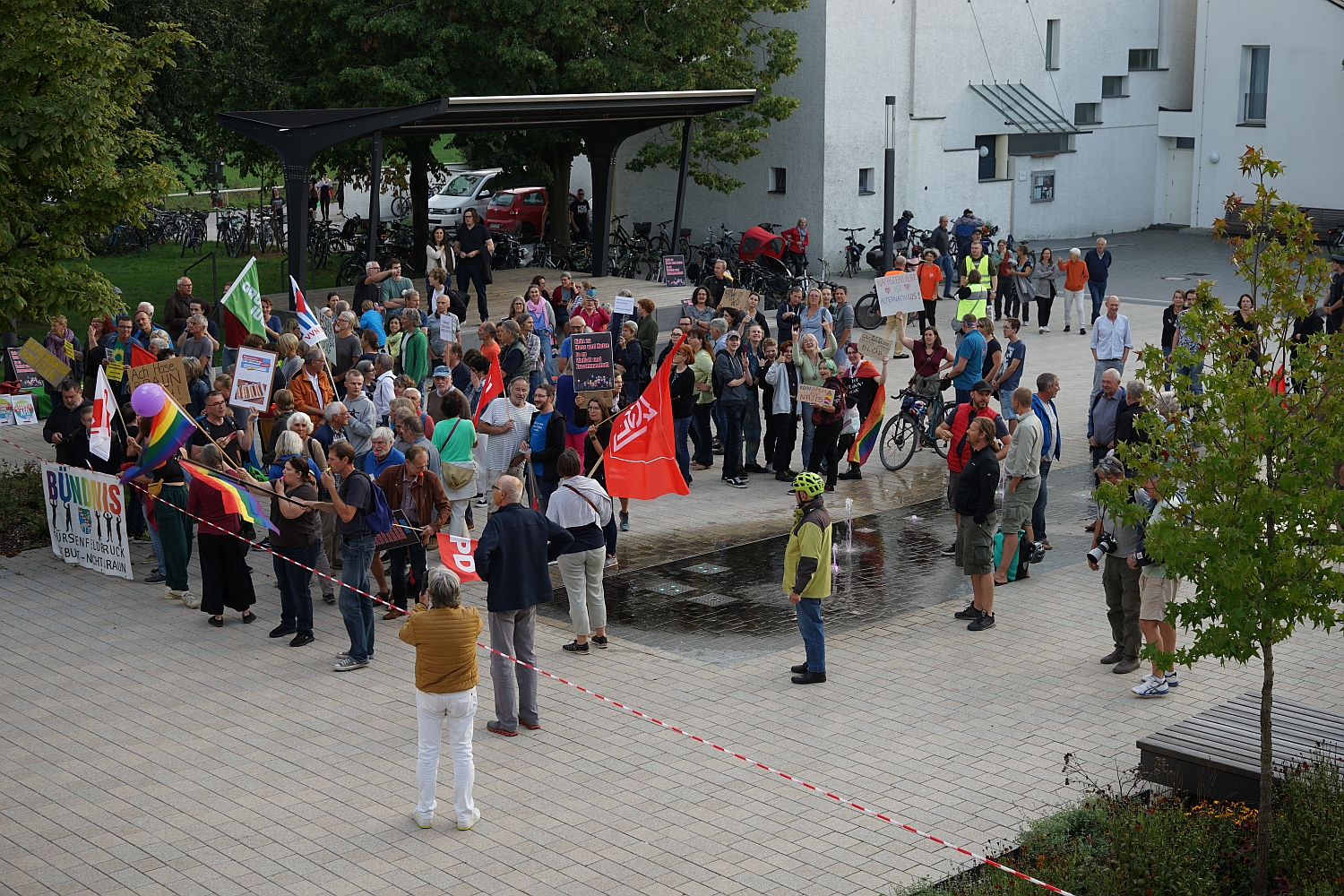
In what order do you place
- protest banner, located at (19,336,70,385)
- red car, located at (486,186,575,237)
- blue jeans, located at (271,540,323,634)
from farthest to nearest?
red car, located at (486,186,575,237) < protest banner, located at (19,336,70,385) < blue jeans, located at (271,540,323,634)

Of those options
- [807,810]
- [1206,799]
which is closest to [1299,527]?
[1206,799]

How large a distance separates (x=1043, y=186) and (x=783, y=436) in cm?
2641

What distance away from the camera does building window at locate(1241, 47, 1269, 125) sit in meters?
41.1

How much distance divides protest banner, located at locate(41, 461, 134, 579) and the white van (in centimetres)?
2341

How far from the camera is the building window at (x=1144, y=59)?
142 feet

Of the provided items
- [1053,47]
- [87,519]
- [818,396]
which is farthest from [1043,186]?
[87,519]

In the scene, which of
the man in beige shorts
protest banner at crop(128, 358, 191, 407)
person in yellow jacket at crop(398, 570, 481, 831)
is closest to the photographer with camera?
the man in beige shorts

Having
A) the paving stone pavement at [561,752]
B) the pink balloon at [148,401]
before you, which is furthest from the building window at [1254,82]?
the pink balloon at [148,401]

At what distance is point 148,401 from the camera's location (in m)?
12.9

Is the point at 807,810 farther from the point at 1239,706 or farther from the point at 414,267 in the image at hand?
the point at 414,267

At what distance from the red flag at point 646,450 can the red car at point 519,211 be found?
24.0 meters

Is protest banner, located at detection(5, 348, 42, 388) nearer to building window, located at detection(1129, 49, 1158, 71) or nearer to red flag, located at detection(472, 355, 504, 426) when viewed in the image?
red flag, located at detection(472, 355, 504, 426)

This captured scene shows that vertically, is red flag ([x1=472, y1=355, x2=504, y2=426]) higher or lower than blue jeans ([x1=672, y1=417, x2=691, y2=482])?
higher

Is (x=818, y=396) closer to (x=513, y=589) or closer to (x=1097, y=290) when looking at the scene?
(x=513, y=589)
